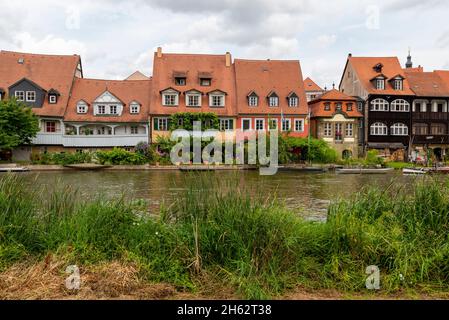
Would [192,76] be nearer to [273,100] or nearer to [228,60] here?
[228,60]

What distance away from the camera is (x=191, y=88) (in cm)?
4988

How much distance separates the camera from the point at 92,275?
5676 millimetres

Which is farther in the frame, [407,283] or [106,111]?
[106,111]

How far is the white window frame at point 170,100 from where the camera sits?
48.8m

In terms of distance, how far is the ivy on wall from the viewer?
4716 cm

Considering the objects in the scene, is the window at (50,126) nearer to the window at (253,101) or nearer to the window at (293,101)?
the window at (253,101)

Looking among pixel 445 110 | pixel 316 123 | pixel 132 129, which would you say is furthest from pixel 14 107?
pixel 445 110

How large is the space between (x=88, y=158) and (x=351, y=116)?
98.7 feet

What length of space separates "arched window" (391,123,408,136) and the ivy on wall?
22.2 m

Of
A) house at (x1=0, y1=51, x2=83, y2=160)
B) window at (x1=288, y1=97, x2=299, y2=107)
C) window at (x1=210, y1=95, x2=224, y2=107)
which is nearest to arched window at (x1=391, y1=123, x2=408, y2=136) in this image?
window at (x1=288, y1=97, x2=299, y2=107)

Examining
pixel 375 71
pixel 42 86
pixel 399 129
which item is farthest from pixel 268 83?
pixel 42 86

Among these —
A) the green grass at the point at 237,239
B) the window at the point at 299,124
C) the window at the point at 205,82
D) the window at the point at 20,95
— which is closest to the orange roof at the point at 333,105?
the window at the point at 299,124

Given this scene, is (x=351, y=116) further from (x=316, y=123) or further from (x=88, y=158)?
(x=88, y=158)
